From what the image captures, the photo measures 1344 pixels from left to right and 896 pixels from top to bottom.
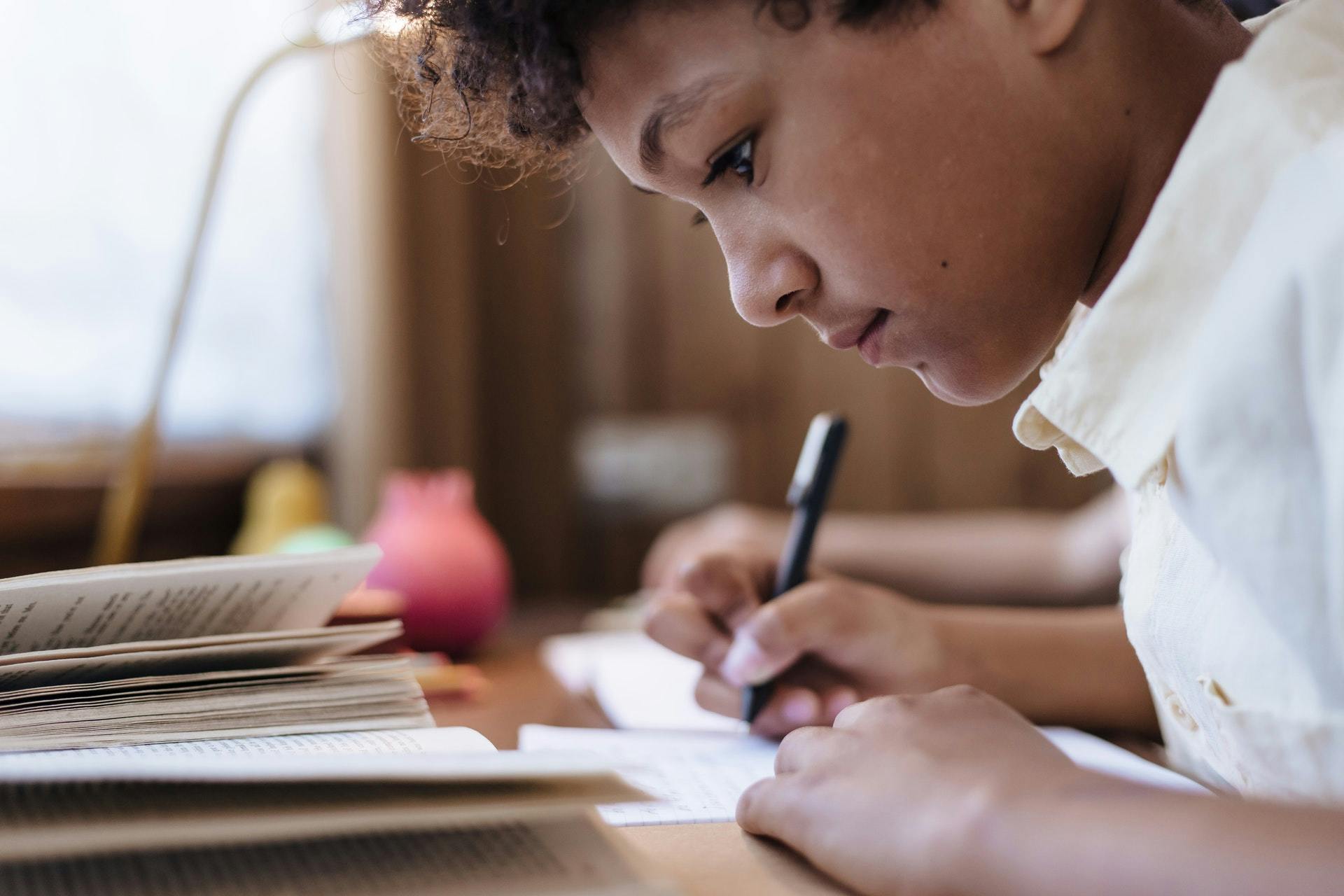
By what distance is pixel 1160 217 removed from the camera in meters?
0.41

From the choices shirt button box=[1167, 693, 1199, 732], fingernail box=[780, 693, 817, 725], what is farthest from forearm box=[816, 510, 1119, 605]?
shirt button box=[1167, 693, 1199, 732]

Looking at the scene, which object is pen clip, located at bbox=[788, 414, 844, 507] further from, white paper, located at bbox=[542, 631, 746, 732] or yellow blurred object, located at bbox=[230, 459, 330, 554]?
yellow blurred object, located at bbox=[230, 459, 330, 554]

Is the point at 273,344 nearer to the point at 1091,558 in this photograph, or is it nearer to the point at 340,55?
the point at 340,55

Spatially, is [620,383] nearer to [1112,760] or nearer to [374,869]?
[1112,760]

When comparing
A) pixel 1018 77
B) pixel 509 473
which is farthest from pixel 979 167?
pixel 509 473

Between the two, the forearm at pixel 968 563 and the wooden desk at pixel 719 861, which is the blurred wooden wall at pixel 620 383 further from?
the wooden desk at pixel 719 861

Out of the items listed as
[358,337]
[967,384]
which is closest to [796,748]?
[967,384]

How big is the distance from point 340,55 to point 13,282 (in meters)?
0.53

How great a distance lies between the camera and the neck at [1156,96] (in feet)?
1.70

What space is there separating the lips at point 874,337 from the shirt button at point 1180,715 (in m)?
0.22

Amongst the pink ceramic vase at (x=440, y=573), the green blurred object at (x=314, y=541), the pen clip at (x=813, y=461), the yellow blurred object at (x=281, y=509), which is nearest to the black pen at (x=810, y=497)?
the pen clip at (x=813, y=461)

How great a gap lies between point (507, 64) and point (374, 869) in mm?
423

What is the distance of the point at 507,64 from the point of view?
1.94 ft

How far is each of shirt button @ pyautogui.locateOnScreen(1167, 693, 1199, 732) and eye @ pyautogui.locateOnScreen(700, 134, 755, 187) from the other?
1.01ft
